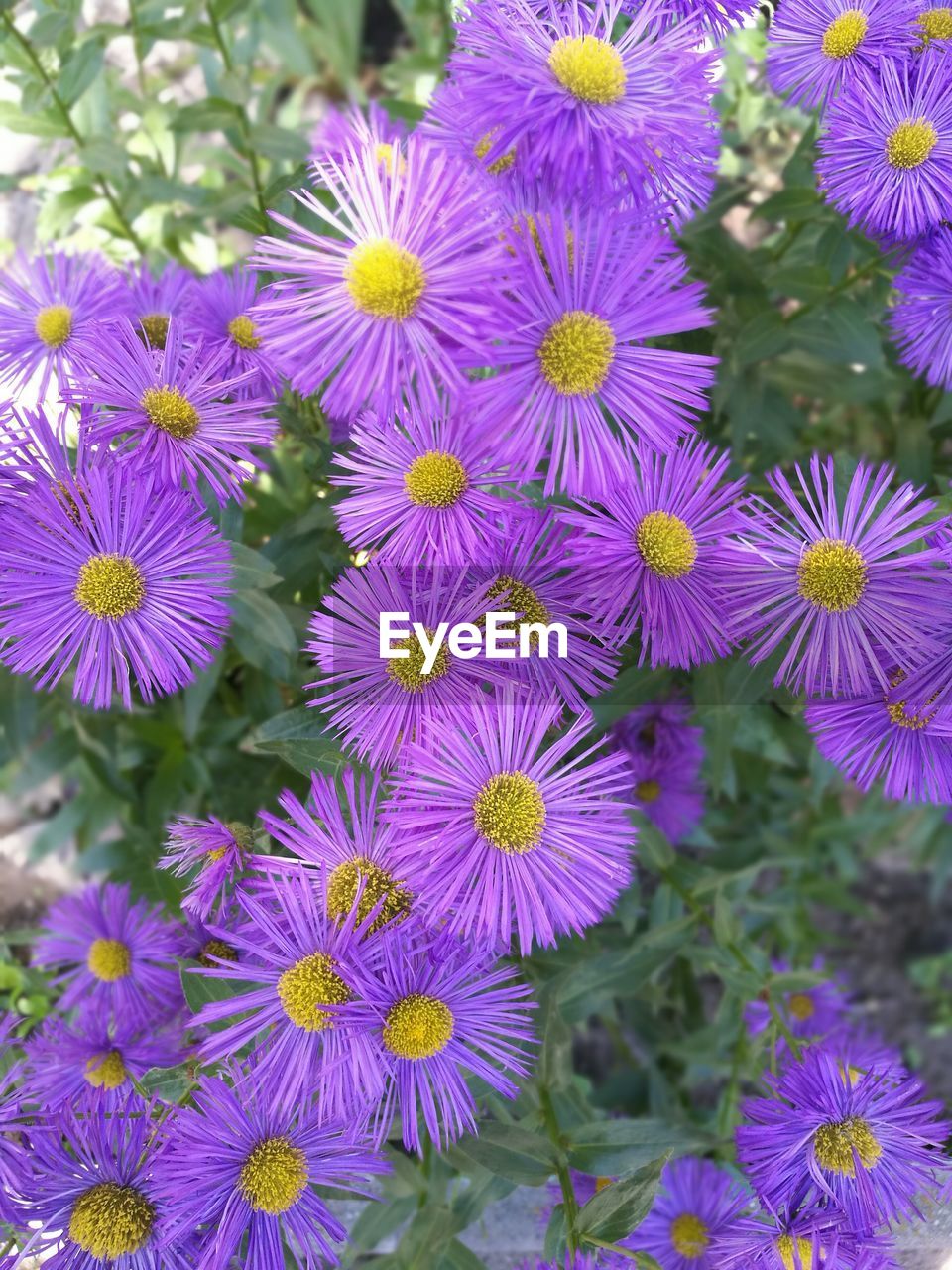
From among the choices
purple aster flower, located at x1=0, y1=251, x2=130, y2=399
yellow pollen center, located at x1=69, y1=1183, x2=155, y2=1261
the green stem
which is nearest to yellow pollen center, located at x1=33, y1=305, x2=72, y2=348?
purple aster flower, located at x1=0, y1=251, x2=130, y2=399

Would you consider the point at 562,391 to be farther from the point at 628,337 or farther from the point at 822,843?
the point at 822,843

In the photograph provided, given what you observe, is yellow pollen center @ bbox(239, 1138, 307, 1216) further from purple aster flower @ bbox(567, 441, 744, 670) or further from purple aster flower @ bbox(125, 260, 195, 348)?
purple aster flower @ bbox(125, 260, 195, 348)

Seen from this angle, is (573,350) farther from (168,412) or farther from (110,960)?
(110,960)

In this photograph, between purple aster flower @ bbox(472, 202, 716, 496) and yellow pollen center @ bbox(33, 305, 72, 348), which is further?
yellow pollen center @ bbox(33, 305, 72, 348)

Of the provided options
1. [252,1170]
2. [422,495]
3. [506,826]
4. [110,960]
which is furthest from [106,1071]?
[422,495]

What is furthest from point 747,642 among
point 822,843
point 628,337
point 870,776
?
point 822,843

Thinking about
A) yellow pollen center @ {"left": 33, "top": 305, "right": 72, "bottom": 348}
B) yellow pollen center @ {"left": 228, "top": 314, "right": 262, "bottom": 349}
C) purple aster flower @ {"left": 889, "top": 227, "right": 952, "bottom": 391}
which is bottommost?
yellow pollen center @ {"left": 228, "top": 314, "right": 262, "bottom": 349}
